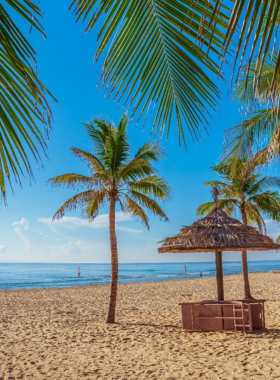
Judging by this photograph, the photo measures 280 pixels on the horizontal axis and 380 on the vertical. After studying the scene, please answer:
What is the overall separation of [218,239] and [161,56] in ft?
26.9

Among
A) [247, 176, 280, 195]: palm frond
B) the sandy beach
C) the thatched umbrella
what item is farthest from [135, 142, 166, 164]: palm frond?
[247, 176, 280, 195]: palm frond

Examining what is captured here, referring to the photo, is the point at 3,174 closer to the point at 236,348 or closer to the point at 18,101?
the point at 18,101

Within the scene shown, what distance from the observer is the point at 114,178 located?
11055 mm

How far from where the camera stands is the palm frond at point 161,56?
1.18 m

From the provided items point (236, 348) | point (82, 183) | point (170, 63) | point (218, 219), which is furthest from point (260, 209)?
point (170, 63)

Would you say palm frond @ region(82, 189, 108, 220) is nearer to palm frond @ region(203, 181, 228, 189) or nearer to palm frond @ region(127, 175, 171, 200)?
palm frond @ region(127, 175, 171, 200)

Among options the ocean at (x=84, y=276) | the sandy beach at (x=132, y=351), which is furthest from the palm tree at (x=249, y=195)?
the ocean at (x=84, y=276)

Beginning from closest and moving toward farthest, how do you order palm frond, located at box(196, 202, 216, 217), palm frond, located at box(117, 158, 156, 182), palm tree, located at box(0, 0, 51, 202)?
palm tree, located at box(0, 0, 51, 202) → palm frond, located at box(117, 158, 156, 182) → palm frond, located at box(196, 202, 216, 217)

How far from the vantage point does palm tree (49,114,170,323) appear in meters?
10.8

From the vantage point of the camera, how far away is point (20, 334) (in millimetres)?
9109

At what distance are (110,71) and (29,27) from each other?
324 mm

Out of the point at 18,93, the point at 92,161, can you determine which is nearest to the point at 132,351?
the point at 92,161

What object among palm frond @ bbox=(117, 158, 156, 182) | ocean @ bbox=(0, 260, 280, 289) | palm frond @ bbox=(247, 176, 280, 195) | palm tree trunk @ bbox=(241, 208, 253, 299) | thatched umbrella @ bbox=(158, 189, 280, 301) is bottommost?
ocean @ bbox=(0, 260, 280, 289)

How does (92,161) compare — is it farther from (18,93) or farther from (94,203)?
(18,93)
